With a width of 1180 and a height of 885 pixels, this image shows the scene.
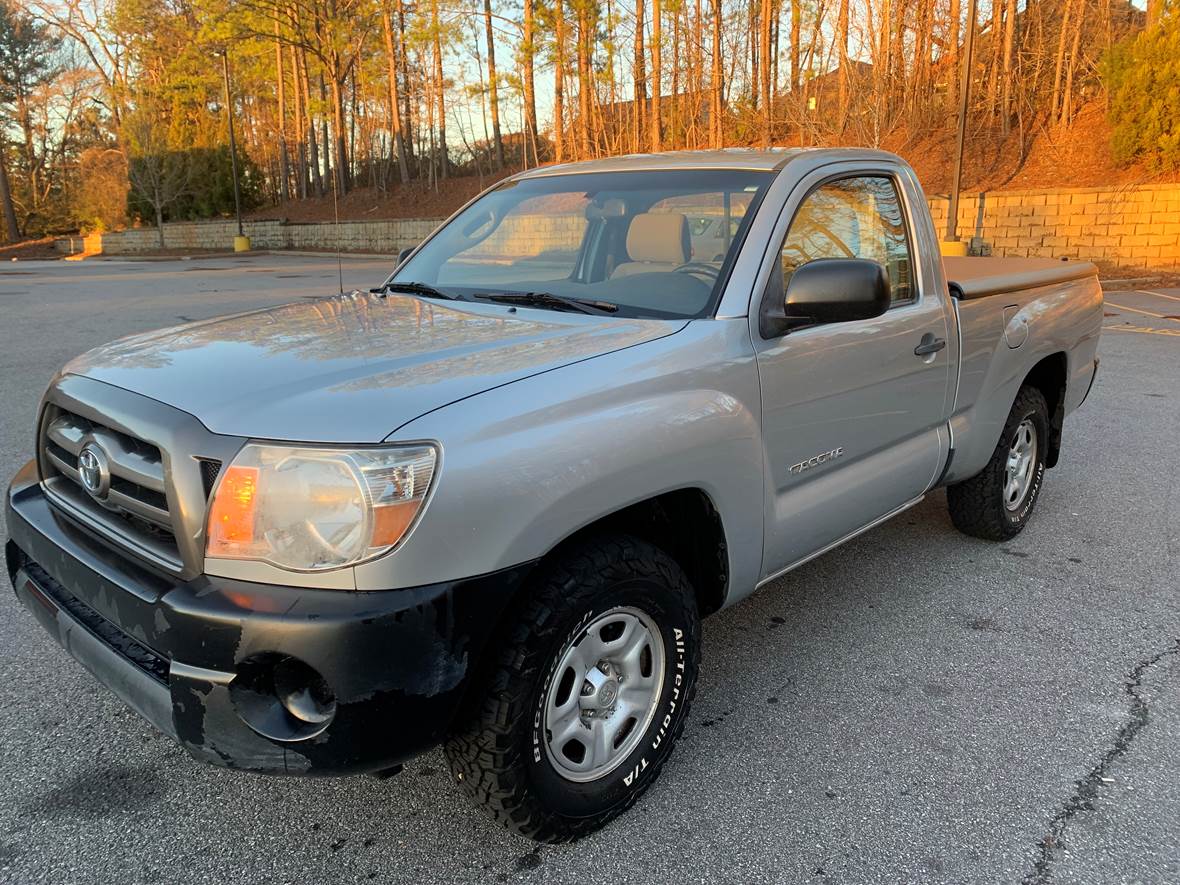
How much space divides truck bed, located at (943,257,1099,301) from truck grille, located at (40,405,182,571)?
10.4ft

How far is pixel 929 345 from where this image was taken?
3.40 m

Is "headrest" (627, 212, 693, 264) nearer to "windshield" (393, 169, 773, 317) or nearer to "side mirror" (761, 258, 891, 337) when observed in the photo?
"windshield" (393, 169, 773, 317)

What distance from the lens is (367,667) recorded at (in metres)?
1.80

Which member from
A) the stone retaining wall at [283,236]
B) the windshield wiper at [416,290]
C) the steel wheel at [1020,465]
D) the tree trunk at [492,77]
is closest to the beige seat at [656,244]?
the windshield wiper at [416,290]

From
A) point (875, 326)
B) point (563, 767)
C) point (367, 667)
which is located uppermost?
point (875, 326)

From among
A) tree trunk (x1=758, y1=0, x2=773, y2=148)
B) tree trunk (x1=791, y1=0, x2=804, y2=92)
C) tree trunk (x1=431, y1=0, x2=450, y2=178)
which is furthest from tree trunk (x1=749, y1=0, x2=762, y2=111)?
tree trunk (x1=431, y1=0, x2=450, y2=178)

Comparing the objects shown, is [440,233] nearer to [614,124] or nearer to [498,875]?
[498,875]

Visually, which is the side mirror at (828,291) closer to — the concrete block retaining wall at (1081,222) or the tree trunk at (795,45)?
the concrete block retaining wall at (1081,222)

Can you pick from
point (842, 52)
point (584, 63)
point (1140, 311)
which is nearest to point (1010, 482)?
point (1140, 311)

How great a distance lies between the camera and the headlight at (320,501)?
1.83 m

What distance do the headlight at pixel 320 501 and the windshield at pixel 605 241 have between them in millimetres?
1134

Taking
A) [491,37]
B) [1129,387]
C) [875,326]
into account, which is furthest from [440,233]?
[491,37]

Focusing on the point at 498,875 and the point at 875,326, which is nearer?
the point at 498,875

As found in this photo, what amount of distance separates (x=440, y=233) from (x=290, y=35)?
134 ft
